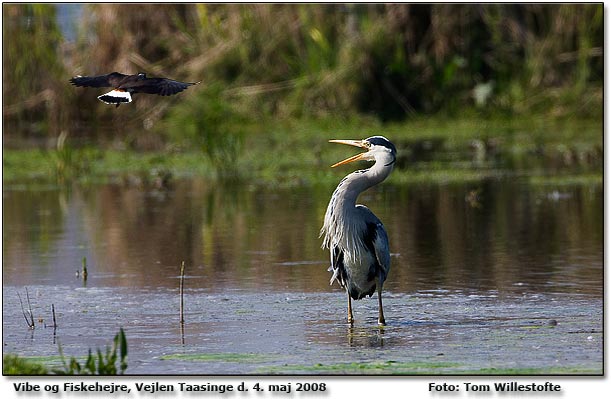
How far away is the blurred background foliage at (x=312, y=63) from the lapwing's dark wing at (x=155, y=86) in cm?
1425

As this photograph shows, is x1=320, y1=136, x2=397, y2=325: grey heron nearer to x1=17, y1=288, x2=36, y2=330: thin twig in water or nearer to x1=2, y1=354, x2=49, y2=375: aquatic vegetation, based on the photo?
x1=17, y1=288, x2=36, y2=330: thin twig in water

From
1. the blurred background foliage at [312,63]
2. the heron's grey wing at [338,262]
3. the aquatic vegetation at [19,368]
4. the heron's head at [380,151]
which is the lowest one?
the aquatic vegetation at [19,368]

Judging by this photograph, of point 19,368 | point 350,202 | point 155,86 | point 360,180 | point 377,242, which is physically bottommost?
point 19,368

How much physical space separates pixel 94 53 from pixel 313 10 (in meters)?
3.82

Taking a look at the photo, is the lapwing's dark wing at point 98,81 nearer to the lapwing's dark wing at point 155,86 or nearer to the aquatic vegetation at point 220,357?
the lapwing's dark wing at point 155,86

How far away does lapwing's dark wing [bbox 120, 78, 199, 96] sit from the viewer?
7.01 meters

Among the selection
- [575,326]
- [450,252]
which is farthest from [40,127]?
[575,326]

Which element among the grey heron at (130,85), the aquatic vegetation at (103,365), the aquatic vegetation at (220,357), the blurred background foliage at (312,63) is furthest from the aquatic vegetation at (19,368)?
the blurred background foliage at (312,63)

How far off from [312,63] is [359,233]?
13.9m

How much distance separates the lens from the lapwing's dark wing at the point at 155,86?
7.01 metres

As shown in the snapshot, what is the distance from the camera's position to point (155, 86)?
702 centimetres

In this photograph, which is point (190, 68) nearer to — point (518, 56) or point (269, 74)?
point (269, 74)

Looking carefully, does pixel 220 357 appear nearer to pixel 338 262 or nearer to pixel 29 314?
pixel 338 262

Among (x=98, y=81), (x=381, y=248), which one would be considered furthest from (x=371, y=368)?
(x=98, y=81)
